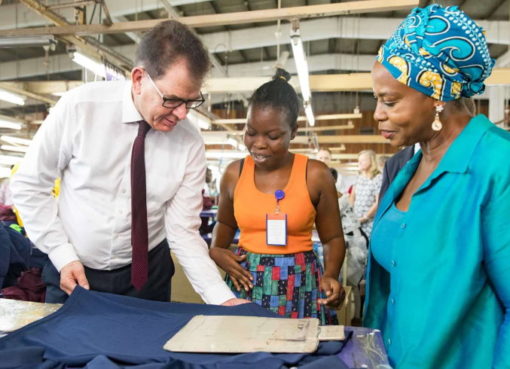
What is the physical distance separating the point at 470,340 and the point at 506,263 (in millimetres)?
194

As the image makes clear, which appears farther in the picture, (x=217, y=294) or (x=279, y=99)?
(x=279, y=99)

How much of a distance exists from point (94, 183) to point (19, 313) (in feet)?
1.50

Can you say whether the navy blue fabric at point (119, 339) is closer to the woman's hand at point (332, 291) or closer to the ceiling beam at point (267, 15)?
the woman's hand at point (332, 291)

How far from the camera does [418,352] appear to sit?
979 mm

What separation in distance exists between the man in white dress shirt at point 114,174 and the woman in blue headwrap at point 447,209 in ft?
1.86

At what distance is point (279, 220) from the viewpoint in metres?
1.56

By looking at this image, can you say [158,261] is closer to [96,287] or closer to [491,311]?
[96,287]

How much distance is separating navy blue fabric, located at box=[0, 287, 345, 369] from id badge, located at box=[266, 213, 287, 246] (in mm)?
402

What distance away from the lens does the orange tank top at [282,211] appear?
5.24 ft

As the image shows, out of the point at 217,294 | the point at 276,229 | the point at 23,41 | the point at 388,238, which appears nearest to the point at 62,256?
the point at 217,294

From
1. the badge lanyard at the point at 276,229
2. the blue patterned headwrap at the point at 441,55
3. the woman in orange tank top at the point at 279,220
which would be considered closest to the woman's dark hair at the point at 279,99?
the woman in orange tank top at the point at 279,220

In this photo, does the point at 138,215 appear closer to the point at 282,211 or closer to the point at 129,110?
the point at 129,110

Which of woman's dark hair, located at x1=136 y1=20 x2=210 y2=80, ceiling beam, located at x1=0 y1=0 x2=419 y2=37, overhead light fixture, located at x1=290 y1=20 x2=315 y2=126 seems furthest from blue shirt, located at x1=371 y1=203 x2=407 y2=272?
overhead light fixture, located at x1=290 y1=20 x2=315 y2=126

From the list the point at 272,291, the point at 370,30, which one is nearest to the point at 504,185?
the point at 272,291
